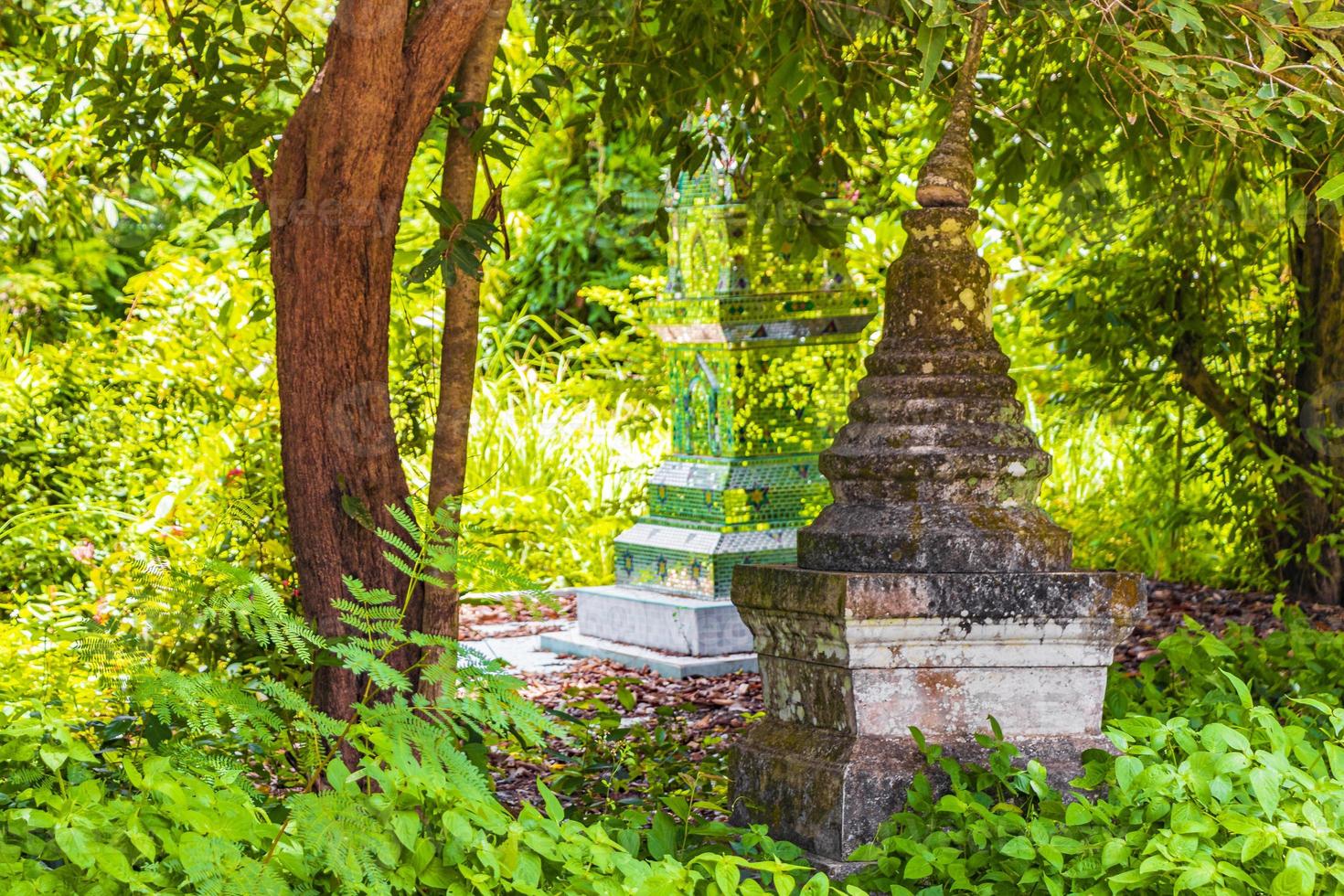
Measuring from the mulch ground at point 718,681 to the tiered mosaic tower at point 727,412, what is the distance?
1.08 ft

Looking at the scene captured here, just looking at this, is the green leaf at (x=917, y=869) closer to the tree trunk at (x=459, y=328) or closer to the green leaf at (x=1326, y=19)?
the tree trunk at (x=459, y=328)

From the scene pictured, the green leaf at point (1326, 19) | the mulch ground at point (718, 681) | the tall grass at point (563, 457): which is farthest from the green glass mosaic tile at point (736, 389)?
the green leaf at point (1326, 19)

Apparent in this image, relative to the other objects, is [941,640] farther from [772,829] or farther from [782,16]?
[782,16]

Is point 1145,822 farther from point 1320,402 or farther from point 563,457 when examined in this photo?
point 563,457

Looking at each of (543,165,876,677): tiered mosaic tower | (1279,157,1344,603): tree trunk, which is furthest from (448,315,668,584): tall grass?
(1279,157,1344,603): tree trunk

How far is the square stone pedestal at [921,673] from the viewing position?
9.55 ft

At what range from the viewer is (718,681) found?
598 cm

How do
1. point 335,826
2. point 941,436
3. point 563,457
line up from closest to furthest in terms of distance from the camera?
point 335,826
point 941,436
point 563,457

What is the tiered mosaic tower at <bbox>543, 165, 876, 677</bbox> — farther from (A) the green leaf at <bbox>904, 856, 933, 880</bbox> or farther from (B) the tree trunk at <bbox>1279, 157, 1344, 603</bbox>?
(A) the green leaf at <bbox>904, 856, 933, 880</bbox>

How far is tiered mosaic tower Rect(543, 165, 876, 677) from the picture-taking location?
6.52 metres

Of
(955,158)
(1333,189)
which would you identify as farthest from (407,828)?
(955,158)

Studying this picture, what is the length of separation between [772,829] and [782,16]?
229 cm

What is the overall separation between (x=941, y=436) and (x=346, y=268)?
4.51 feet

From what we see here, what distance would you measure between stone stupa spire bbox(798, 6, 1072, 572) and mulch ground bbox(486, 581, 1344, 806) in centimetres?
166
